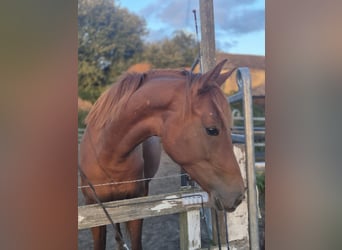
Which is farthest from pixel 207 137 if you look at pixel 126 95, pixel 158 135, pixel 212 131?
pixel 126 95

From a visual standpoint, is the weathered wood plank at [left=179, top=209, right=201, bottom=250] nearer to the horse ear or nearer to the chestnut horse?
the chestnut horse

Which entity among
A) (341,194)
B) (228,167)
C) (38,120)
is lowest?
(341,194)

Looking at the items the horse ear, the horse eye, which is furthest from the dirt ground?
→ the horse ear

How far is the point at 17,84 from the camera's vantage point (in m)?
0.80

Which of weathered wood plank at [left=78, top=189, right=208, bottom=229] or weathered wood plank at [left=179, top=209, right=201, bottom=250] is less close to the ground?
weathered wood plank at [left=78, top=189, right=208, bottom=229]

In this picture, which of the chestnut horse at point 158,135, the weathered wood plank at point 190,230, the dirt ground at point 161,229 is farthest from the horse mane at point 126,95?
the weathered wood plank at point 190,230

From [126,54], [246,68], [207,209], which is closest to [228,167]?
[207,209]

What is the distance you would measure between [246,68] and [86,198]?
1.84 feet

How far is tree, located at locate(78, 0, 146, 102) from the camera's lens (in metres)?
0.79

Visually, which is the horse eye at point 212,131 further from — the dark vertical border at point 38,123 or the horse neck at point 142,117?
the dark vertical border at point 38,123

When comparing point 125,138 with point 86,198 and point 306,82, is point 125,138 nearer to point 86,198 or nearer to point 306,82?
point 86,198

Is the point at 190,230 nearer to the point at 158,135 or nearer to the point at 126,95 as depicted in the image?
the point at 158,135

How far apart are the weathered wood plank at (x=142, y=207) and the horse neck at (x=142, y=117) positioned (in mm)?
133

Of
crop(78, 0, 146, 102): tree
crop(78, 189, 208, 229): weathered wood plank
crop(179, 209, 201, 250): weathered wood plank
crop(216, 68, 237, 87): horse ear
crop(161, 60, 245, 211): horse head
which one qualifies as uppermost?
crop(78, 0, 146, 102): tree
